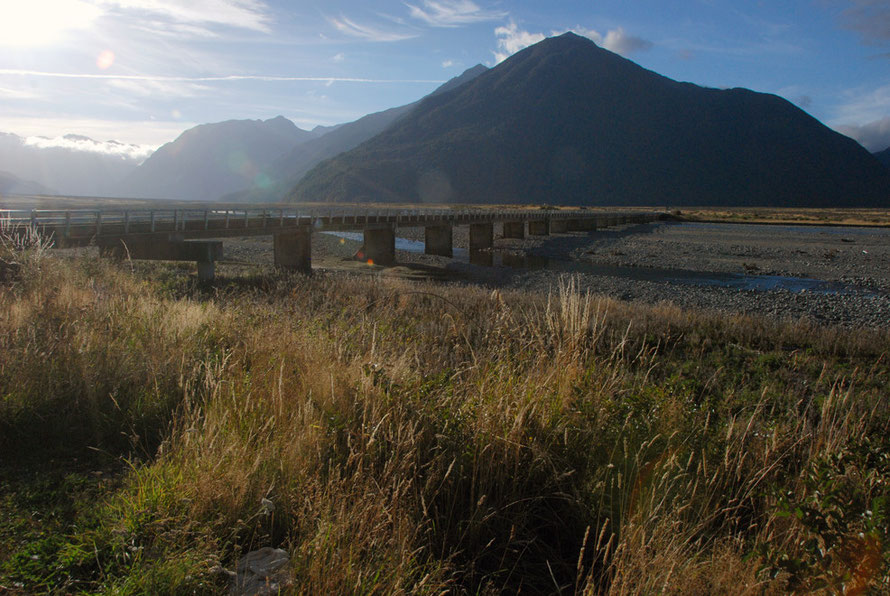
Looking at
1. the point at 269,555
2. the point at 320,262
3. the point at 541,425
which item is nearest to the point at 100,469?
the point at 269,555

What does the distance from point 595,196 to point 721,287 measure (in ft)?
513

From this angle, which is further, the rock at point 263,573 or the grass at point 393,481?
the grass at point 393,481

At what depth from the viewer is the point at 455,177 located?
165500mm

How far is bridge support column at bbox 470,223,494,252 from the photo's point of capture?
45969 mm

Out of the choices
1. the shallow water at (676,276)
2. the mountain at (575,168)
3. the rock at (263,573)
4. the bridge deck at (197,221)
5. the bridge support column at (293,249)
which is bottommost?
the shallow water at (676,276)

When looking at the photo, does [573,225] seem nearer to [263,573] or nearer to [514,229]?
[514,229]

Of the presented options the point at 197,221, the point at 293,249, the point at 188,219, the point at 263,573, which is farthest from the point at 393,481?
the point at 293,249

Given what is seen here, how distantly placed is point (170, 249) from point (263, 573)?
21057mm

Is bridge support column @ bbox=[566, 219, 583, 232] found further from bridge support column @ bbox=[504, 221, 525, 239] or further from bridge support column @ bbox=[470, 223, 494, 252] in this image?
bridge support column @ bbox=[470, 223, 494, 252]

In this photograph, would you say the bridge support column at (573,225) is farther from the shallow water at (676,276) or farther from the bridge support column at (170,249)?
the bridge support column at (170,249)

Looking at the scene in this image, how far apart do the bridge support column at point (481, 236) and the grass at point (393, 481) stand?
4093 cm

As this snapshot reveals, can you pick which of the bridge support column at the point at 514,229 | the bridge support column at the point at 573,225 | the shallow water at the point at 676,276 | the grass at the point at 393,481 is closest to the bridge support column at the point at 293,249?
the shallow water at the point at 676,276

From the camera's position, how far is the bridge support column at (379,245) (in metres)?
35.0

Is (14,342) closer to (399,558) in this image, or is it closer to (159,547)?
(159,547)
